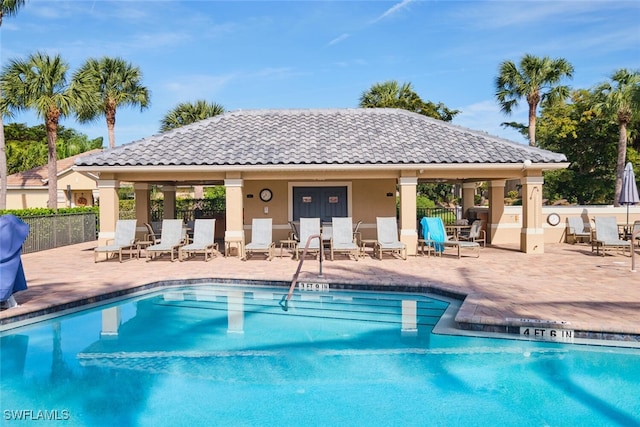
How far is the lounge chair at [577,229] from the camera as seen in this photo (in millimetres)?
17500

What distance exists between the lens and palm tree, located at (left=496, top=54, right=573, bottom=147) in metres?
27.6

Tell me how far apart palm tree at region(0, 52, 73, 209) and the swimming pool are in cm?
1842

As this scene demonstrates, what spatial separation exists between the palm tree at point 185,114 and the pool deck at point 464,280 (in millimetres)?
15830

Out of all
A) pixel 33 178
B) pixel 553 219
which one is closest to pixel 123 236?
pixel 553 219

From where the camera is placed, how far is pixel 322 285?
10055 mm

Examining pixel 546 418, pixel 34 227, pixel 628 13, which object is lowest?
pixel 546 418

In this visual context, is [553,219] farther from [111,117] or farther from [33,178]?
[33,178]

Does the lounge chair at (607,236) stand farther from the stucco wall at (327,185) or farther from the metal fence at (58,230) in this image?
the metal fence at (58,230)

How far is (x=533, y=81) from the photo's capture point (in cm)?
2781

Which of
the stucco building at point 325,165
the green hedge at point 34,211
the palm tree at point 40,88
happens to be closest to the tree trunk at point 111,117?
the palm tree at point 40,88

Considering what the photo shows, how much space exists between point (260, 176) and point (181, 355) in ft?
27.7

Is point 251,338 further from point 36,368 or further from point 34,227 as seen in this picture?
point 34,227

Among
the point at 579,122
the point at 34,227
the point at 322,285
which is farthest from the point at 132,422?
the point at 579,122

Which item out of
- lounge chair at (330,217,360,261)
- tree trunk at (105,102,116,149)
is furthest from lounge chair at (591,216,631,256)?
tree trunk at (105,102,116,149)
